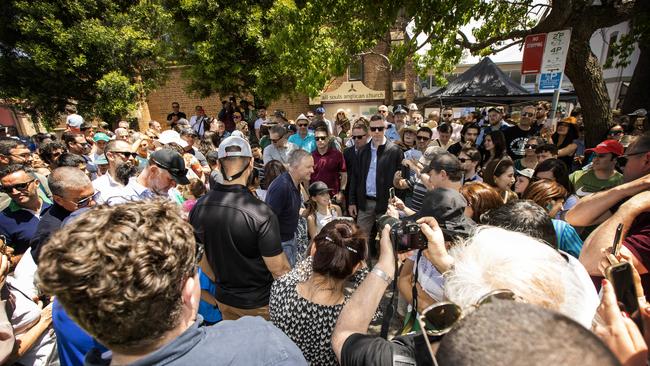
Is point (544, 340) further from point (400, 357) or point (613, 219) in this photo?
point (613, 219)

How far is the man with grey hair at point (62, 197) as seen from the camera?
2.21 metres

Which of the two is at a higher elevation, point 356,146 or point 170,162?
point 170,162

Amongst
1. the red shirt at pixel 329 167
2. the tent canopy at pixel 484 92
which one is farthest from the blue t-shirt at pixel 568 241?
the tent canopy at pixel 484 92

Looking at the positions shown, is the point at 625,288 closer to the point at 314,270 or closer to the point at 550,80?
the point at 314,270

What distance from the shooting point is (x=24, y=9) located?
8.63m

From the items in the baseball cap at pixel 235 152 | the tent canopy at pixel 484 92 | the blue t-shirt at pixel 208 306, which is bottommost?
the blue t-shirt at pixel 208 306

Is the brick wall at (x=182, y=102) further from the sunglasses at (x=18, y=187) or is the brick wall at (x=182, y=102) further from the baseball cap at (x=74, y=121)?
the sunglasses at (x=18, y=187)

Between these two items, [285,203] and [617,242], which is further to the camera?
[285,203]

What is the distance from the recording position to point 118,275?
798mm

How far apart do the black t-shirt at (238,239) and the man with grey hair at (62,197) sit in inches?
35.4

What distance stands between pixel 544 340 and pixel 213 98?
1832 cm

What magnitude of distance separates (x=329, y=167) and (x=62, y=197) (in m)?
3.15

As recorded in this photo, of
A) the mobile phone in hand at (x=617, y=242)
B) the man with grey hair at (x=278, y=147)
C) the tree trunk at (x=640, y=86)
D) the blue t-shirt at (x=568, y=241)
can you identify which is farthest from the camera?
the tree trunk at (x=640, y=86)

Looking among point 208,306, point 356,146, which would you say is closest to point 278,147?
point 356,146
